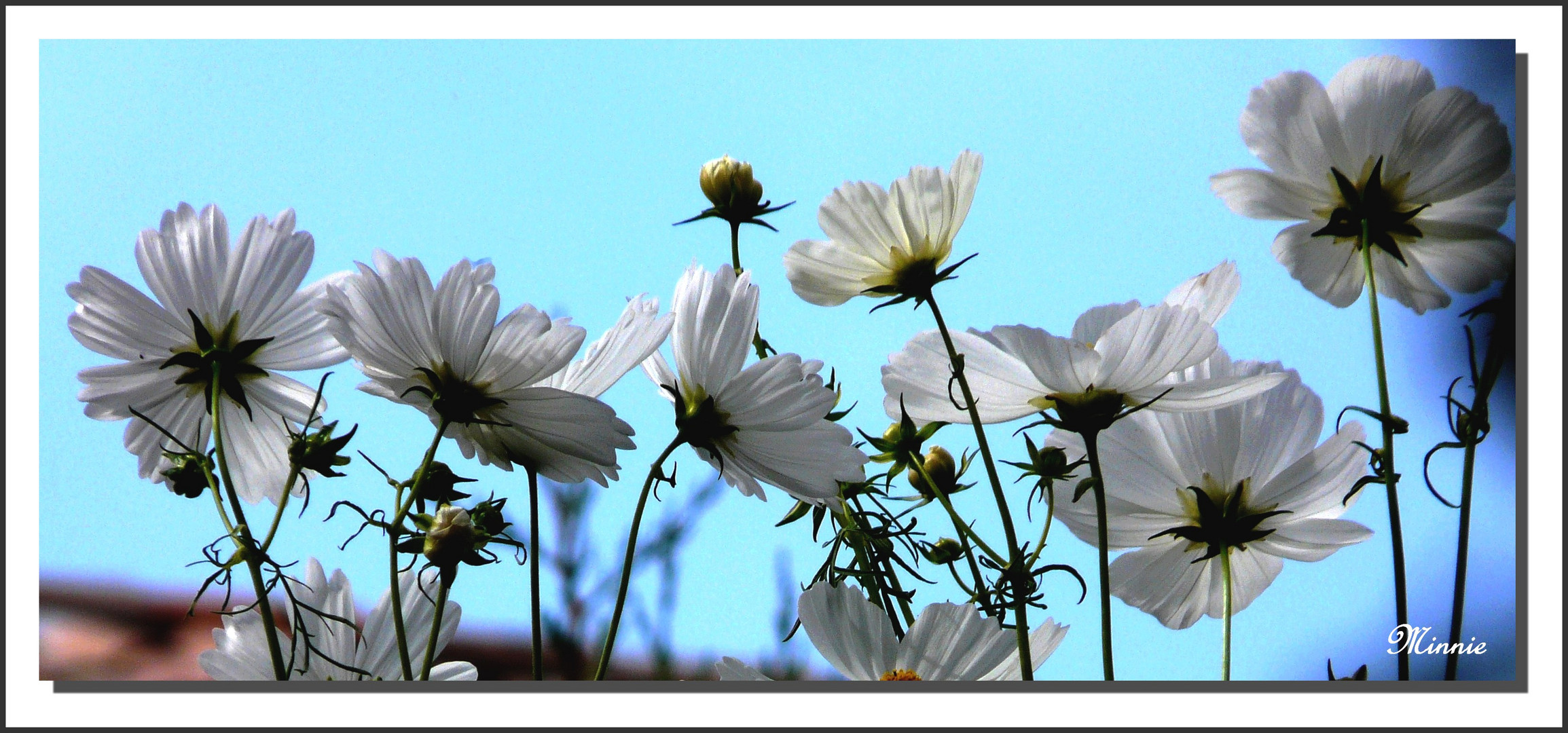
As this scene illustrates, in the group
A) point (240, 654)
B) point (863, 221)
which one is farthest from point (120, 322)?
point (863, 221)

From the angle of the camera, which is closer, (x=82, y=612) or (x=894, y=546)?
(x=894, y=546)

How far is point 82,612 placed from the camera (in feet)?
1.74

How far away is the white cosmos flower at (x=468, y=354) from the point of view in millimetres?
292

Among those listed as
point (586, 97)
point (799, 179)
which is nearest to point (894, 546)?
point (799, 179)

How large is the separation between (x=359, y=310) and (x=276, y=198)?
280 mm

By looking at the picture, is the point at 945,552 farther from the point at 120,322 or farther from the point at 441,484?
the point at 120,322

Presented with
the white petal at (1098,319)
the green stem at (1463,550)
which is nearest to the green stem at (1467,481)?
the green stem at (1463,550)

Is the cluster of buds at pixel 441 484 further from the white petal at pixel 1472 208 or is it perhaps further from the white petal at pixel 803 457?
the white petal at pixel 1472 208

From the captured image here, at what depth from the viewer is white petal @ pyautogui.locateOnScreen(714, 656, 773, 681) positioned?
1.17 feet

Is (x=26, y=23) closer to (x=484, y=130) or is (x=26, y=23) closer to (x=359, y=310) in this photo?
(x=484, y=130)

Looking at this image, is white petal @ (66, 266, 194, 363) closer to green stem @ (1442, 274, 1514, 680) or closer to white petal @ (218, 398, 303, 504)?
white petal @ (218, 398, 303, 504)

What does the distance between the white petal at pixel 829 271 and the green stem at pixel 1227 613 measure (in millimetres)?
140

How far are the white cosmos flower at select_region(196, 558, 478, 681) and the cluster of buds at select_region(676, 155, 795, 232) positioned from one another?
162 mm

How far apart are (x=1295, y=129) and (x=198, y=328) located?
343 mm
